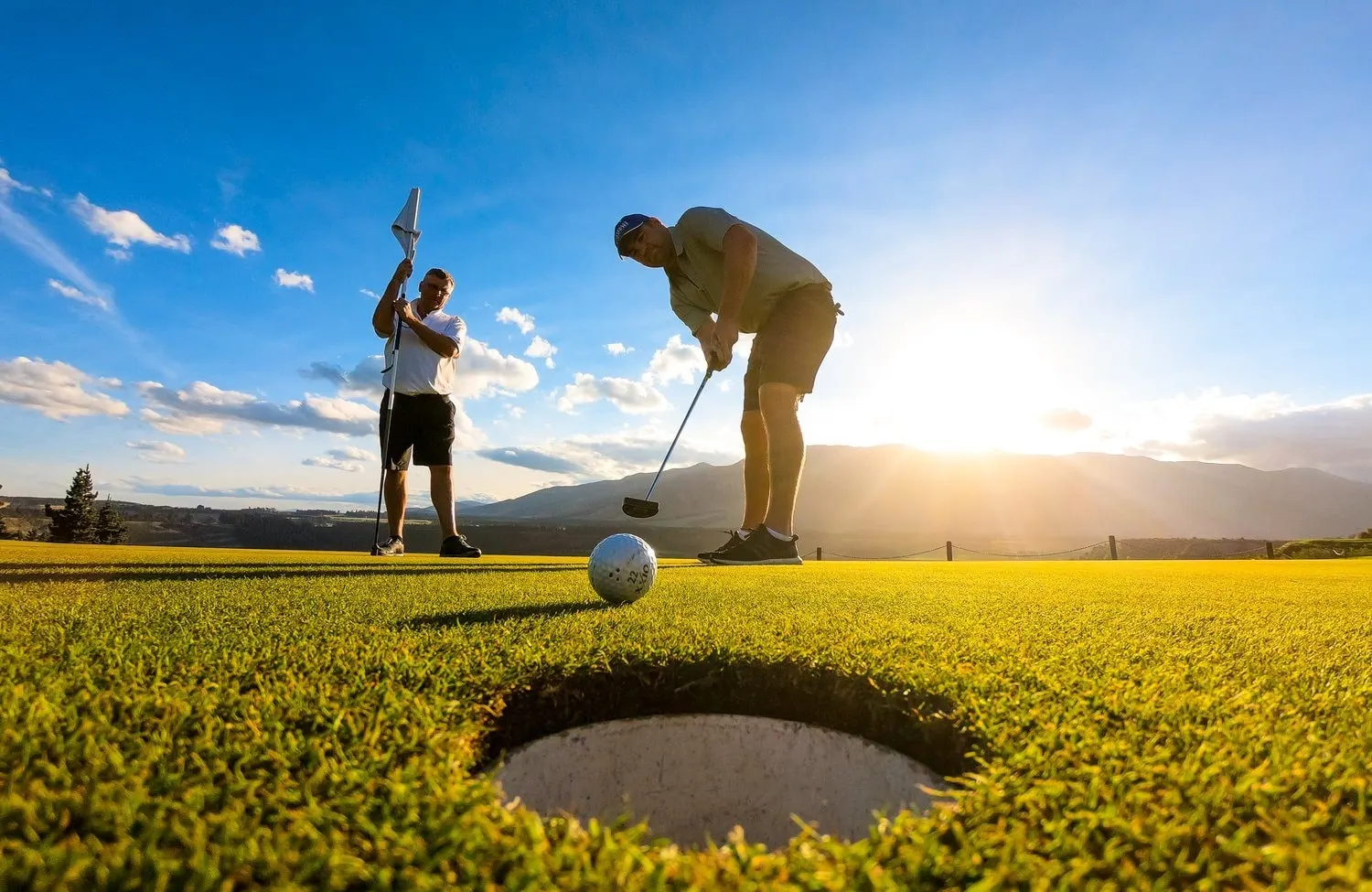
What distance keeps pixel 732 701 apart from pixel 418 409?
5.01 m

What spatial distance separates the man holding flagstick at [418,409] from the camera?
5.80m

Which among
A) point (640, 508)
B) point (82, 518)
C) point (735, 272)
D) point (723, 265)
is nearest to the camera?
point (735, 272)

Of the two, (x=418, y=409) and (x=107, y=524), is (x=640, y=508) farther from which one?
(x=107, y=524)

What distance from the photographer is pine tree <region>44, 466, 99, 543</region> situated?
44.2m

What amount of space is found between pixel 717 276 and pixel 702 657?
3646 millimetres

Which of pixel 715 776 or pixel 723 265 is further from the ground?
pixel 723 265

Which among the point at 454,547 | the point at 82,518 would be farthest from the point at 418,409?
the point at 82,518

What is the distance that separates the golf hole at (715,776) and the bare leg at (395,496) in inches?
190

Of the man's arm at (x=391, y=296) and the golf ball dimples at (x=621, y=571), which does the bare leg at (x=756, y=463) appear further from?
the man's arm at (x=391, y=296)

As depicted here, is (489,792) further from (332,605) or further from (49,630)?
(332,605)

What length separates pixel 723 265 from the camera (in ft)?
15.6

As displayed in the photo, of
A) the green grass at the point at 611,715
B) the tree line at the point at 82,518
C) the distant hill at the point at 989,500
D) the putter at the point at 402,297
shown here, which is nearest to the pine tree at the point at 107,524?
the tree line at the point at 82,518

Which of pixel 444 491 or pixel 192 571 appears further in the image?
pixel 444 491

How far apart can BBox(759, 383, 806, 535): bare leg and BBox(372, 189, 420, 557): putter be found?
134 inches
